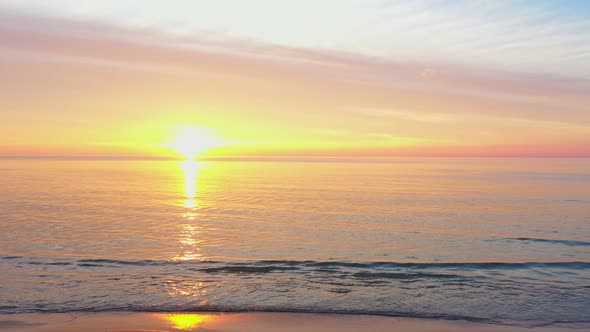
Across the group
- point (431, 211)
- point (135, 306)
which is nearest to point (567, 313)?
point (135, 306)

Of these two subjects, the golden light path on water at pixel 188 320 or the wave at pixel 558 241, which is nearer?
the golden light path on water at pixel 188 320

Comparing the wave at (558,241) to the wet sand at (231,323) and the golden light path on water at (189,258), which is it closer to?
the wet sand at (231,323)

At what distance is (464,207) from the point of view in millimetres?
44406

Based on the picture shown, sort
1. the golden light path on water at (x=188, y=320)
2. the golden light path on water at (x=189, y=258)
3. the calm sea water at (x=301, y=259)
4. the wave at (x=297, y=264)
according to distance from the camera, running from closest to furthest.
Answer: the golden light path on water at (x=188, y=320), the golden light path on water at (x=189, y=258), the calm sea water at (x=301, y=259), the wave at (x=297, y=264)

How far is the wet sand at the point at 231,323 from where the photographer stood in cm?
1312

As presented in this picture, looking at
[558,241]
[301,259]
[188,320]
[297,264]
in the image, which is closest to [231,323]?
[188,320]

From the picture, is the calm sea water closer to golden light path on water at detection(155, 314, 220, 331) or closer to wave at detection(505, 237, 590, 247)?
wave at detection(505, 237, 590, 247)

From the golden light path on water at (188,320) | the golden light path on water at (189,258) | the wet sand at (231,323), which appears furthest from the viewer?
the golden light path on water at (189,258)

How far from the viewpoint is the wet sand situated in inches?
516

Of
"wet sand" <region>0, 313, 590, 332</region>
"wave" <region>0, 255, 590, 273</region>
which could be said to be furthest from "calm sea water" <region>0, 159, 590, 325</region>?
"wet sand" <region>0, 313, 590, 332</region>

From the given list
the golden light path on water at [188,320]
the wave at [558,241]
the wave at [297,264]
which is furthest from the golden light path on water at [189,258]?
the wave at [558,241]

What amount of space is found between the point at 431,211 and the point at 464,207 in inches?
205

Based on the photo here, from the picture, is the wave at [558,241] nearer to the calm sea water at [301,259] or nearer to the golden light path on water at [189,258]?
the calm sea water at [301,259]

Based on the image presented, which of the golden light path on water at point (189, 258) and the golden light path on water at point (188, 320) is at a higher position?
the golden light path on water at point (189, 258)
